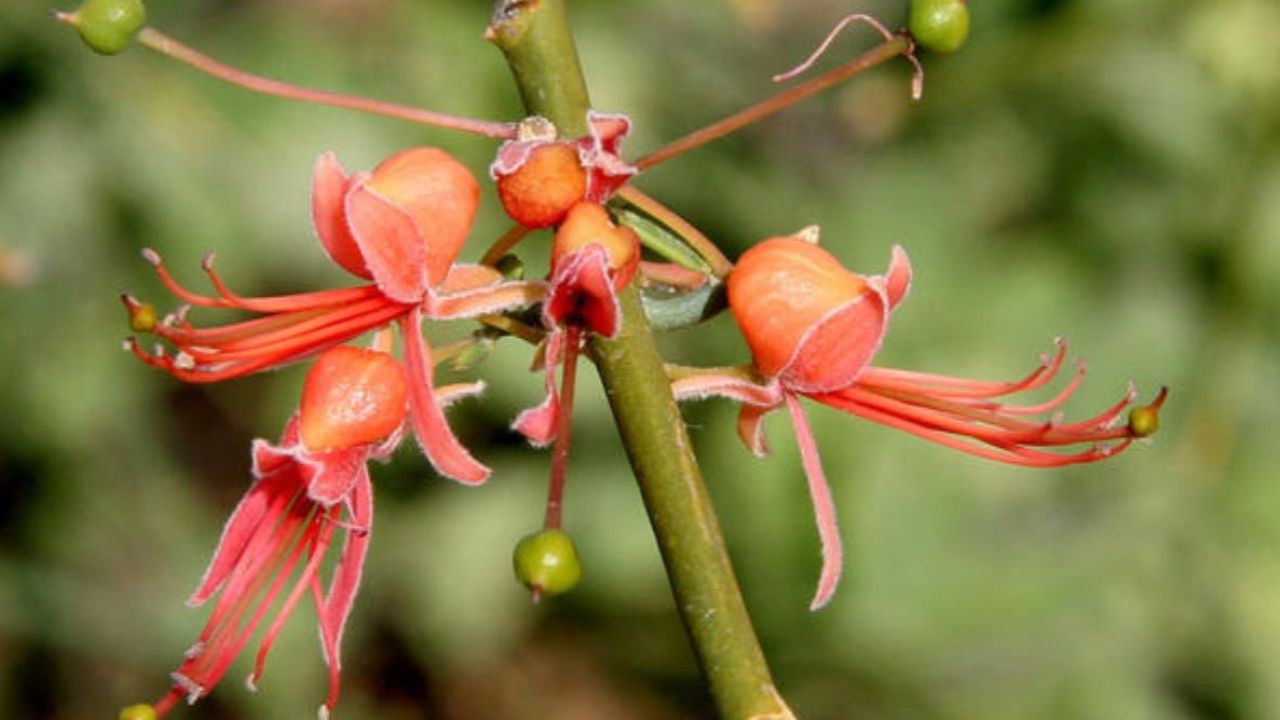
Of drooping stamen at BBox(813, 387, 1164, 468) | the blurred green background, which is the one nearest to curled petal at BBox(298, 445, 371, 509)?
drooping stamen at BBox(813, 387, 1164, 468)

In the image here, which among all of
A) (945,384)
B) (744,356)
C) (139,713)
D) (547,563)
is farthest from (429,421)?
(744,356)

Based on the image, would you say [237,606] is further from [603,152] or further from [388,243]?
[603,152]

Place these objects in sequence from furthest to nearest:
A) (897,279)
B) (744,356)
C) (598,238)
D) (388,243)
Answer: (744,356) < (897,279) < (388,243) < (598,238)

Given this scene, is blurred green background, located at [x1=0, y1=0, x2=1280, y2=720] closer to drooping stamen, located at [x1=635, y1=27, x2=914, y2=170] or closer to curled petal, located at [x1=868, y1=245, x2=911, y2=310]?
curled petal, located at [x1=868, y1=245, x2=911, y2=310]

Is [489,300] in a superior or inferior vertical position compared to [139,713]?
superior

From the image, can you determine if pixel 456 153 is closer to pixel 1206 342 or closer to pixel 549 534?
pixel 1206 342

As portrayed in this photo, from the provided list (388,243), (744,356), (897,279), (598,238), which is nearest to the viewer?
(598,238)
